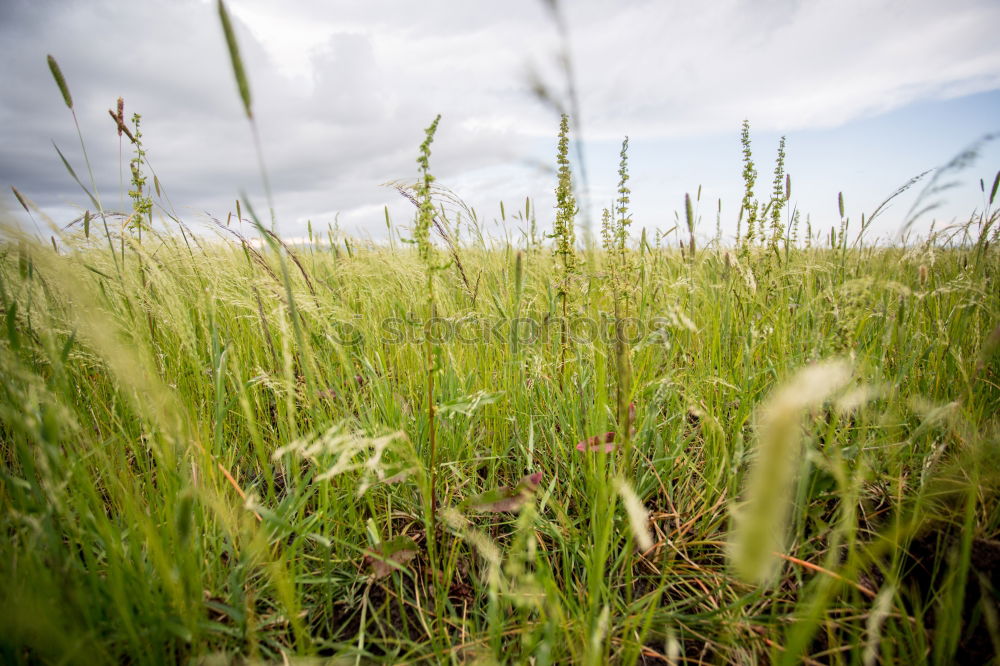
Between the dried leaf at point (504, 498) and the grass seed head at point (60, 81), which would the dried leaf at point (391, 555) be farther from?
the grass seed head at point (60, 81)

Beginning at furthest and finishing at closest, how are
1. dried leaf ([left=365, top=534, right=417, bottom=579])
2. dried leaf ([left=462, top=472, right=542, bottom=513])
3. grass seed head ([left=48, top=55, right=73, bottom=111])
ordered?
grass seed head ([left=48, top=55, right=73, bottom=111])
dried leaf ([left=462, top=472, right=542, bottom=513])
dried leaf ([left=365, top=534, right=417, bottom=579])

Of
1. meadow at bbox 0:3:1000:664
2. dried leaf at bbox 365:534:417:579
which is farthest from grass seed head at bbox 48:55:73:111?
dried leaf at bbox 365:534:417:579

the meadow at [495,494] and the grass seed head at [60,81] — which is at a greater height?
the grass seed head at [60,81]

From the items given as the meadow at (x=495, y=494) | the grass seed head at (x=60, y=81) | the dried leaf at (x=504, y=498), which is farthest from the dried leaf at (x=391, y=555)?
the grass seed head at (x=60, y=81)

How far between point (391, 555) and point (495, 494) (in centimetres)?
32

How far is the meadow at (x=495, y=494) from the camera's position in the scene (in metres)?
0.89

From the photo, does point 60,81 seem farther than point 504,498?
Yes

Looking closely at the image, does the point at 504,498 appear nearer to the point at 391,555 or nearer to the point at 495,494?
the point at 495,494

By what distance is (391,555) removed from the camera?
3.70 ft

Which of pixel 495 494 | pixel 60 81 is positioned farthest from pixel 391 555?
pixel 60 81

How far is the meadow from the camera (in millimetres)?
889

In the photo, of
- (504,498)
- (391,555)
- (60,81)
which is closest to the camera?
(391,555)

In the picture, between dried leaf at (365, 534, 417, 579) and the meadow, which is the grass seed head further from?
dried leaf at (365, 534, 417, 579)

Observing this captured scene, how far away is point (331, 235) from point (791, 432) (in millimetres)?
Answer: 3551
